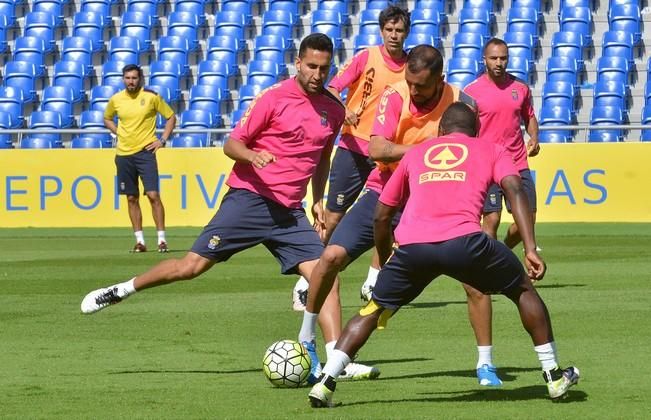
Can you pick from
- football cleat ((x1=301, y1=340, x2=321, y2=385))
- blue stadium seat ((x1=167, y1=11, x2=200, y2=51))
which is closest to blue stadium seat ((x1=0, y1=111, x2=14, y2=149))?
blue stadium seat ((x1=167, y1=11, x2=200, y2=51))

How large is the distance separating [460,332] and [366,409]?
3453 mm

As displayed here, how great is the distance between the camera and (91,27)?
101 feet

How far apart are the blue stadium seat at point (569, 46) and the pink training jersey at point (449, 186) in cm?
2134

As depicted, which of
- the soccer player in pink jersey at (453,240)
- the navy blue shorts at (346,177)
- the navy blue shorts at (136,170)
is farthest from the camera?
the navy blue shorts at (136,170)

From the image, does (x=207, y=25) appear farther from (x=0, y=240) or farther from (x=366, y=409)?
(x=366, y=409)

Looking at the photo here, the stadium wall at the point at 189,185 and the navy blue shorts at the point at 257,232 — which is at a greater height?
the navy blue shorts at the point at 257,232

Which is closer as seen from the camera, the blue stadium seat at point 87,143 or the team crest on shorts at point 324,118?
the team crest on shorts at point 324,118

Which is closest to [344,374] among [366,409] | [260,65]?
[366,409]

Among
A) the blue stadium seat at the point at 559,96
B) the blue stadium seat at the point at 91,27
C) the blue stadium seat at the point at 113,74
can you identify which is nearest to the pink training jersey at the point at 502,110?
the blue stadium seat at the point at 559,96

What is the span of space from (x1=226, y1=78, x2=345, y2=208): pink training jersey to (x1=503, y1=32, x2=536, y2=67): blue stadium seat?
64.2ft

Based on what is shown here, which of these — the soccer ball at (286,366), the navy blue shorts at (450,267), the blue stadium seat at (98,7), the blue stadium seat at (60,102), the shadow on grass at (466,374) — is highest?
the navy blue shorts at (450,267)

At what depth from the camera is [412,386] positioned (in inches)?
311

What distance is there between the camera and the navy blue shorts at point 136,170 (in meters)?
19.2

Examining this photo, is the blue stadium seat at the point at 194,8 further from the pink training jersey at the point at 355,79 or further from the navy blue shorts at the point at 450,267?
the navy blue shorts at the point at 450,267
